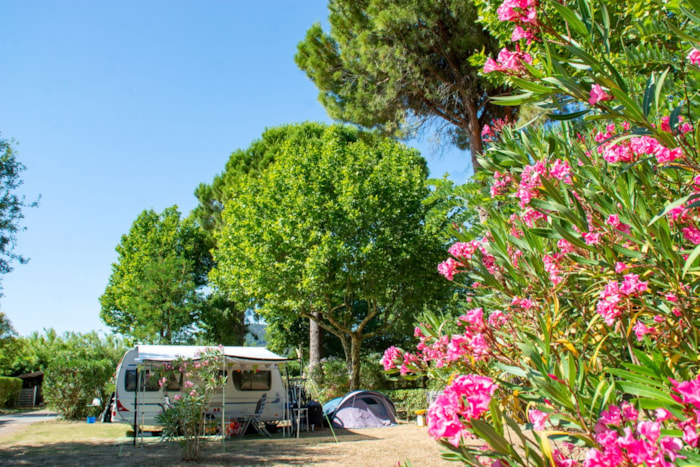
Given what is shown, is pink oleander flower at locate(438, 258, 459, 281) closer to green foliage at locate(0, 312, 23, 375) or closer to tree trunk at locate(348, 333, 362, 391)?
tree trunk at locate(348, 333, 362, 391)

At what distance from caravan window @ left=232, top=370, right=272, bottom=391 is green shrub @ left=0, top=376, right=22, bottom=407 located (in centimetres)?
1737

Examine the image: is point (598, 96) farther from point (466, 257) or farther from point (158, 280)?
point (158, 280)

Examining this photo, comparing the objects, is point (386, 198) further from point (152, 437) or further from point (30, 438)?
point (30, 438)

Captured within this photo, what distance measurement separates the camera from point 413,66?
29.9 ft

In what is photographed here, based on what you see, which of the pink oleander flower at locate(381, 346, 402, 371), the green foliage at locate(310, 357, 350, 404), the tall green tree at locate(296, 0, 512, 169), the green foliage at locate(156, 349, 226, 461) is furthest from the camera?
the green foliage at locate(310, 357, 350, 404)

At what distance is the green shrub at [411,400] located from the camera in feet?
50.6

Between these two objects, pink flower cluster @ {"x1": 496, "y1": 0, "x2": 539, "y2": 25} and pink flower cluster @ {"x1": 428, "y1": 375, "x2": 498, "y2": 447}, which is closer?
pink flower cluster @ {"x1": 428, "y1": 375, "x2": 498, "y2": 447}

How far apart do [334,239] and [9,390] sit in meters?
20.9

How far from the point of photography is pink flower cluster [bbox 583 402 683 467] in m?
1.06

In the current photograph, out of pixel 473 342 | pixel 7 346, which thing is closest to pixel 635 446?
pixel 473 342

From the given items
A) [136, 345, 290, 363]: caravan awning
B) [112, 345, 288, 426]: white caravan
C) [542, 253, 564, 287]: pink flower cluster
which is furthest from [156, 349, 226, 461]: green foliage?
[542, 253, 564, 287]: pink flower cluster

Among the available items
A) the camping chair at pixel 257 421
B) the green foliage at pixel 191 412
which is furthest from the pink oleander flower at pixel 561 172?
the camping chair at pixel 257 421

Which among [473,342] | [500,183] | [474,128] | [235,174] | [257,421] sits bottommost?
[257,421]

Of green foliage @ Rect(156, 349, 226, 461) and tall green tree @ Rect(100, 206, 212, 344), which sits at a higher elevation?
tall green tree @ Rect(100, 206, 212, 344)
